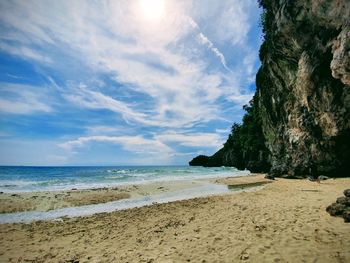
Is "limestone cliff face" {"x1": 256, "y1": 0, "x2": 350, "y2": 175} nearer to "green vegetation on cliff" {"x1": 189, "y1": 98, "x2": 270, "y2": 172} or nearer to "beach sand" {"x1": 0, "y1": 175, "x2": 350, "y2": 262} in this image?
"beach sand" {"x1": 0, "y1": 175, "x2": 350, "y2": 262}

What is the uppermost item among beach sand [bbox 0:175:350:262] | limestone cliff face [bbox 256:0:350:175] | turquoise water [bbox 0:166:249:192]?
limestone cliff face [bbox 256:0:350:175]

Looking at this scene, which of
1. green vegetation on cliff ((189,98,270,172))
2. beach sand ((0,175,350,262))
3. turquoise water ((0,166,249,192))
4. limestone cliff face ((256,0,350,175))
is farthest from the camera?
green vegetation on cliff ((189,98,270,172))

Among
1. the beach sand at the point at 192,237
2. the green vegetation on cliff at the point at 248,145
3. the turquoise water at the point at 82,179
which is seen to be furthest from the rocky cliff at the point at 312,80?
the green vegetation on cliff at the point at 248,145

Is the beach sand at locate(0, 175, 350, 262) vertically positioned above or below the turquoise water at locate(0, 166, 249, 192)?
below

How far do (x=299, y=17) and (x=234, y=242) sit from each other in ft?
73.2

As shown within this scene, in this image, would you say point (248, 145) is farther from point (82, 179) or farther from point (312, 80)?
point (312, 80)

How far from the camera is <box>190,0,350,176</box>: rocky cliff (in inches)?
682

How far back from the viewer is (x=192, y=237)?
767 centimetres

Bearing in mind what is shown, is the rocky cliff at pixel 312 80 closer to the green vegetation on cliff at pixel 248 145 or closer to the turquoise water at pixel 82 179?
the turquoise water at pixel 82 179

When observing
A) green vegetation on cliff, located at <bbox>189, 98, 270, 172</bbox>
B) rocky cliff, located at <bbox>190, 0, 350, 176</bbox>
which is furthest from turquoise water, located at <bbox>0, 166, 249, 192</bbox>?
rocky cliff, located at <bbox>190, 0, 350, 176</bbox>

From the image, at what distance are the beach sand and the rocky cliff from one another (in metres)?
9.07

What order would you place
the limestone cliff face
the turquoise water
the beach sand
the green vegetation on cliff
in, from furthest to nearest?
the green vegetation on cliff, the turquoise water, the limestone cliff face, the beach sand

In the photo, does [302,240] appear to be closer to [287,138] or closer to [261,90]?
[287,138]

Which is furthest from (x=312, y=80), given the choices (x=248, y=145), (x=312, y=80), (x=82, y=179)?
(x=248, y=145)
